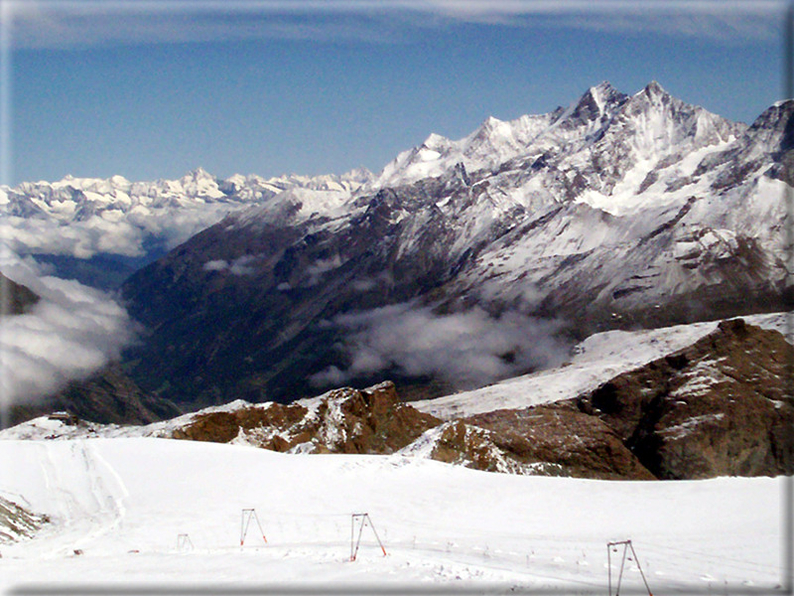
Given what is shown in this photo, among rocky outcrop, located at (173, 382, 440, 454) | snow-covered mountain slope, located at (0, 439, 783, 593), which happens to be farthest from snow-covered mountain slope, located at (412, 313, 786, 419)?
snow-covered mountain slope, located at (0, 439, 783, 593)

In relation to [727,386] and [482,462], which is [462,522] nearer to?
[482,462]

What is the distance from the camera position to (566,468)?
115500 mm

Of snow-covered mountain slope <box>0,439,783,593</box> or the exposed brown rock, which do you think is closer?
snow-covered mountain slope <box>0,439,783,593</box>

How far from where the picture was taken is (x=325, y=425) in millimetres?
124500

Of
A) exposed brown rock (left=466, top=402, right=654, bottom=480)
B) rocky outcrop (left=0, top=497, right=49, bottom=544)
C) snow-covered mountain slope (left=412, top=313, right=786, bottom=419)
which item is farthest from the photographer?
snow-covered mountain slope (left=412, top=313, right=786, bottom=419)

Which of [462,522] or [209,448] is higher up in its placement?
[209,448]

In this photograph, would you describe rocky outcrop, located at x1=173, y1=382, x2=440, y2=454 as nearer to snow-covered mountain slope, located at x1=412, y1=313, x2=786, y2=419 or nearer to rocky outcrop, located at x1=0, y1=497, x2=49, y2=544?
snow-covered mountain slope, located at x1=412, y1=313, x2=786, y2=419

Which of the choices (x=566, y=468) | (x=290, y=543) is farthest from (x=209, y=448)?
(x=566, y=468)

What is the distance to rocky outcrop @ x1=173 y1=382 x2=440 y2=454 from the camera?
115m

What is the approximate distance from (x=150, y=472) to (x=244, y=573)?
28.9m

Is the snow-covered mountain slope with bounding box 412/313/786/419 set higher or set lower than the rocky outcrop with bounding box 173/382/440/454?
higher

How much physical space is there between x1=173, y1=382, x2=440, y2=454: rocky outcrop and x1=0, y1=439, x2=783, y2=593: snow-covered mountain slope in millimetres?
46981

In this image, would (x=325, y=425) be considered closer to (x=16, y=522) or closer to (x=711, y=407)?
(x=711, y=407)

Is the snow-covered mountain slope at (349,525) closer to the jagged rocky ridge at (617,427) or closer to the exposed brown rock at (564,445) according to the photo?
the jagged rocky ridge at (617,427)
